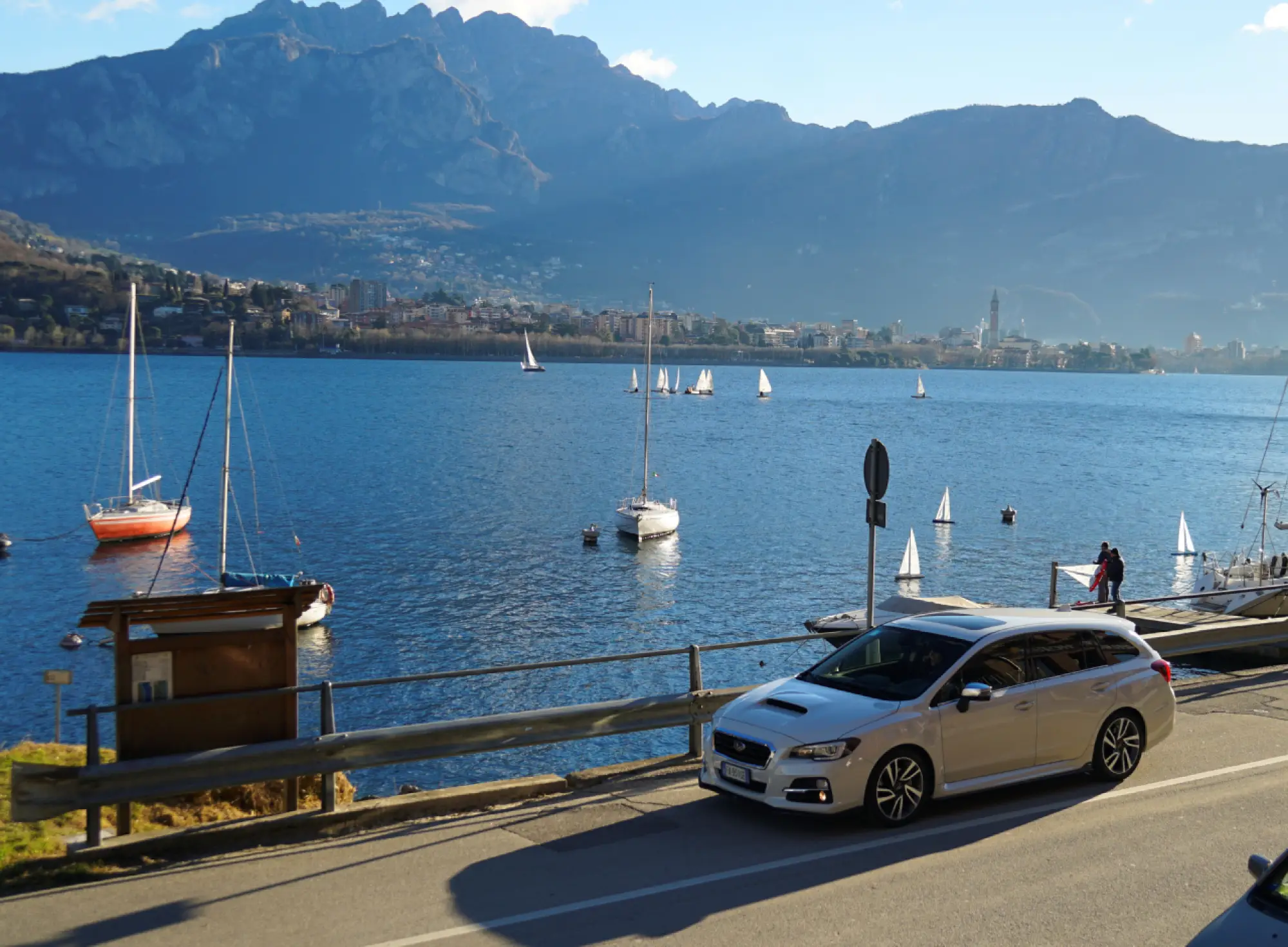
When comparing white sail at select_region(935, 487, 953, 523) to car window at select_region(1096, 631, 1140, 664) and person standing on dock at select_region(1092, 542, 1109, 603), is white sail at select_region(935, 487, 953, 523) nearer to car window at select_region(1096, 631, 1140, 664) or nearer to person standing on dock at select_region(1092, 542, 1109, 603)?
person standing on dock at select_region(1092, 542, 1109, 603)

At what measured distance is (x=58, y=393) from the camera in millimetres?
157250

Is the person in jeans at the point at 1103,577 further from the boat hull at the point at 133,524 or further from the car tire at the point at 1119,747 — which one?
the boat hull at the point at 133,524

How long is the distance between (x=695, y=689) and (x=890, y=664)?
195 centimetres

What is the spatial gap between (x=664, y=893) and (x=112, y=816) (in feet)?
18.0

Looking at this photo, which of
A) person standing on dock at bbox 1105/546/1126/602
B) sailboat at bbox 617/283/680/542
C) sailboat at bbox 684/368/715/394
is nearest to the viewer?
person standing on dock at bbox 1105/546/1126/602

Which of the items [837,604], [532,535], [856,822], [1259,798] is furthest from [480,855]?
[532,535]

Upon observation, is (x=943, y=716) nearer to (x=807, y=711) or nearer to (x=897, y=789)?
(x=897, y=789)

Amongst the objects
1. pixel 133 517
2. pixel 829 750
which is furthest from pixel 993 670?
pixel 133 517

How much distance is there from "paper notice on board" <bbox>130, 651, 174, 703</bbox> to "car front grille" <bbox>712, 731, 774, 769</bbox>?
4193 mm

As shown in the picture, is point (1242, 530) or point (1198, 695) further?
point (1242, 530)

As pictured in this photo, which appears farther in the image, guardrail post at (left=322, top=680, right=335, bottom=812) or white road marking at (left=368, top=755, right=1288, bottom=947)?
guardrail post at (left=322, top=680, right=335, bottom=812)

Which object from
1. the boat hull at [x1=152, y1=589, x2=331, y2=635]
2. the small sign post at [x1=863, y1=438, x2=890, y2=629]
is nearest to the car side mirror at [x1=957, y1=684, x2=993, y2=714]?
the small sign post at [x1=863, y1=438, x2=890, y2=629]

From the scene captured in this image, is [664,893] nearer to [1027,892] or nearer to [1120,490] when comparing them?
[1027,892]

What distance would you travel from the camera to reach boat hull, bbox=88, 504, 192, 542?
55.4 meters
